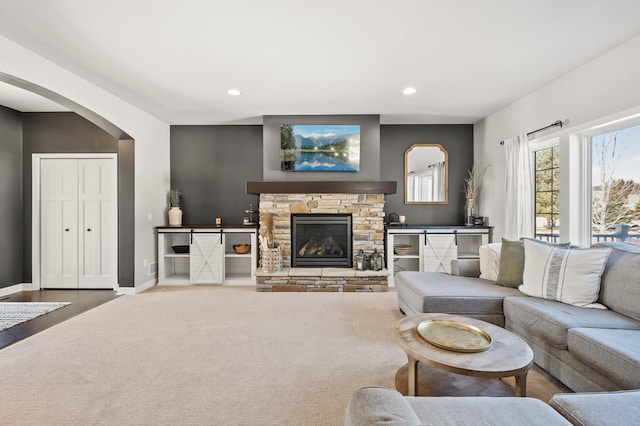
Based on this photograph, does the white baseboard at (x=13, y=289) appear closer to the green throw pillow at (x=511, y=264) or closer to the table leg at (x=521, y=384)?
the table leg at (x=521, y=384)

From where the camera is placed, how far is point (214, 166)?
17.4 feet

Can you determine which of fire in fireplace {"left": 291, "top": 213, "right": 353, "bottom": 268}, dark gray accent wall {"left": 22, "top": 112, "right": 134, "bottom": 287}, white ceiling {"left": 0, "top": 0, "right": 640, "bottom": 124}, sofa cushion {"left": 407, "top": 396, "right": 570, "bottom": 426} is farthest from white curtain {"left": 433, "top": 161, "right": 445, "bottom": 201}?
dark gray accent wall {"left": 22, "top": 112, "right": 134, "bottom": 287}

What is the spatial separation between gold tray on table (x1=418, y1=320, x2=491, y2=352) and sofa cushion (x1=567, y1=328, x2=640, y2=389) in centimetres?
51

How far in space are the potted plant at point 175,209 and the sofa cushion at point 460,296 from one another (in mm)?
3847

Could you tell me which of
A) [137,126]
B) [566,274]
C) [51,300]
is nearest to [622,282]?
[566,274]

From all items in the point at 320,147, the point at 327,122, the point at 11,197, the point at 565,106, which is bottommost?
the point at 11,197

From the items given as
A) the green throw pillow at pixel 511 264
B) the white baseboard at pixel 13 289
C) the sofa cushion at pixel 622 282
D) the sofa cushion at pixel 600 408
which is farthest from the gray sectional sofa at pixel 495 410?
the white baseboard at pixel 13 289

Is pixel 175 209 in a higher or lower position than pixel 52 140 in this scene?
lower

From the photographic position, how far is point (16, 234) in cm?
444

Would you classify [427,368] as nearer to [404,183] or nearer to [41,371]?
[41,371]

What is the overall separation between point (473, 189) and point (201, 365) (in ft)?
15.0

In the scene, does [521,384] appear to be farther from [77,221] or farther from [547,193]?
[77,221]

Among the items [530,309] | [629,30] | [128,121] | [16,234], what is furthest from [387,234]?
[16,234]

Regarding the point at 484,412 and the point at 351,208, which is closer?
the point at 484,412
